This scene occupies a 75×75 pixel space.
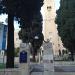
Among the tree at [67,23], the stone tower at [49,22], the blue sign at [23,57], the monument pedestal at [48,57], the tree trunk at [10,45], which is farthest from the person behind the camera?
the stone tower at [49,22]

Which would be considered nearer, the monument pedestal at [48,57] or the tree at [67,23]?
the monument pedestal at [48,57]

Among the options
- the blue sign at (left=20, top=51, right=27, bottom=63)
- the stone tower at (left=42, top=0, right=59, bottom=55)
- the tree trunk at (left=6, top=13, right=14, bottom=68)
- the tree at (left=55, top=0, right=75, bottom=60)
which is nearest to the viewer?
the blue sign at (left=20, top=51, right=27, bottom=63)

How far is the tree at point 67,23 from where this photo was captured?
66.5 m

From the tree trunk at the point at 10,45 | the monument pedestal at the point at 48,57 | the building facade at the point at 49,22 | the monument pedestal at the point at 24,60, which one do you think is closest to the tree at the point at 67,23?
the building facade at the point at 49,22

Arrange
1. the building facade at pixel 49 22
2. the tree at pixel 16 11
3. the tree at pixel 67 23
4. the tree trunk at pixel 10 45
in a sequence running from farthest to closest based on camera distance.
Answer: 1. the building facade at pixel 49 22
2. the tree at pixel 67 23
3. the tree trunk at pixel 10 45
4. the tree at pixel 16 11

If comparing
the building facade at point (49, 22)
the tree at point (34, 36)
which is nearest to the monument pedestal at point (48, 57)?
the tree at point (34, 36)

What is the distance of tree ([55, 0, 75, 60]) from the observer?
66500 millimetres

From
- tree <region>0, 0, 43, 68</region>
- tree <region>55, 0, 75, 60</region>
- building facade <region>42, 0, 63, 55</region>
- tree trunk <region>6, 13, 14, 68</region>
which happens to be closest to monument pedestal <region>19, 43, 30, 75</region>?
tree <region>0, 0, 43, 68</region>

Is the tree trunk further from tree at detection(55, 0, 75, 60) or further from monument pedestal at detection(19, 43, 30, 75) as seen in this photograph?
tree at detection(55, 0, 75, 60)

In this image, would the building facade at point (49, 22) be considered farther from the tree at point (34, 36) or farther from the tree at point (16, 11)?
the tree at point (16, 11)

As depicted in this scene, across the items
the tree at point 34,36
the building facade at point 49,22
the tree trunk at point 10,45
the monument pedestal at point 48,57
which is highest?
the building facade at point 49,22

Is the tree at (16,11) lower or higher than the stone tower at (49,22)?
lower

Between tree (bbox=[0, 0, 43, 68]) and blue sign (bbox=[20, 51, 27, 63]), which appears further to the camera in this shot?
tree (bbox=[0, 0, 43, 68])

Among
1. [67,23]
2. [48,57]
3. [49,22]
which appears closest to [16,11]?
[48,57]
